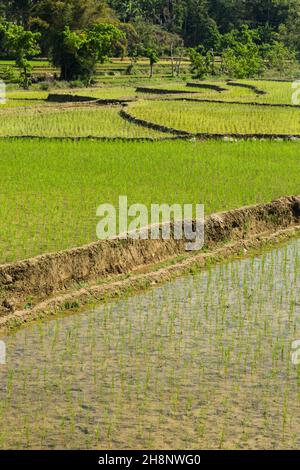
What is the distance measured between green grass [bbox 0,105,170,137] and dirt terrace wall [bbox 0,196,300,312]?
8.50m

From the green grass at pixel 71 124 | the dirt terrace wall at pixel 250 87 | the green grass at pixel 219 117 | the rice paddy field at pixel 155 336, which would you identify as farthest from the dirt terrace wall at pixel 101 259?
the dirt terrace wall at pixel 250 87

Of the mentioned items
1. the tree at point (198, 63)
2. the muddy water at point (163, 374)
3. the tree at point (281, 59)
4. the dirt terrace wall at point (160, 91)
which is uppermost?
the tree at point (281, 59)

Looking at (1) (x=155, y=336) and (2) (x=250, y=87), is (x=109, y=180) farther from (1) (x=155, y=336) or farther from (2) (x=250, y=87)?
(2) (x=250, y=87)

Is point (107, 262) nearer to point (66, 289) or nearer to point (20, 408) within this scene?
point (66, 289)

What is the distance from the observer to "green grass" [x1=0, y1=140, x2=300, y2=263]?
31.1 feet

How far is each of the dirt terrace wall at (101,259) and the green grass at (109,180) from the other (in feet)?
1.83

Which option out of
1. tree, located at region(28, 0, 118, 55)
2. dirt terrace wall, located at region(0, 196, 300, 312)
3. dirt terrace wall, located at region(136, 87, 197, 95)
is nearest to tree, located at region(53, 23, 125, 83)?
tree, located at region(28, 0, 118, 55)

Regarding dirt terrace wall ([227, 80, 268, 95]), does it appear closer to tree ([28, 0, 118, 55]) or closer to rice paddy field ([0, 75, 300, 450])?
tree ([28, 0, 118, 55])

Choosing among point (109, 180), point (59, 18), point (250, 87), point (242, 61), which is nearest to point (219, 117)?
point (109, 180)

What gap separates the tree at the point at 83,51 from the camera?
3777 centimetres

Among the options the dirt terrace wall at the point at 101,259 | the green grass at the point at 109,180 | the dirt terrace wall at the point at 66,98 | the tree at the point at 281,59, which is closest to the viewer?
the dirt terrace wall at the point at 101,259

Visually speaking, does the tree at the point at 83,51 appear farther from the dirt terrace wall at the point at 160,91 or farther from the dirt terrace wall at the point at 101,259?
the dirt terrace wall at the point at 101,259

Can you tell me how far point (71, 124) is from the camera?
20.7m
